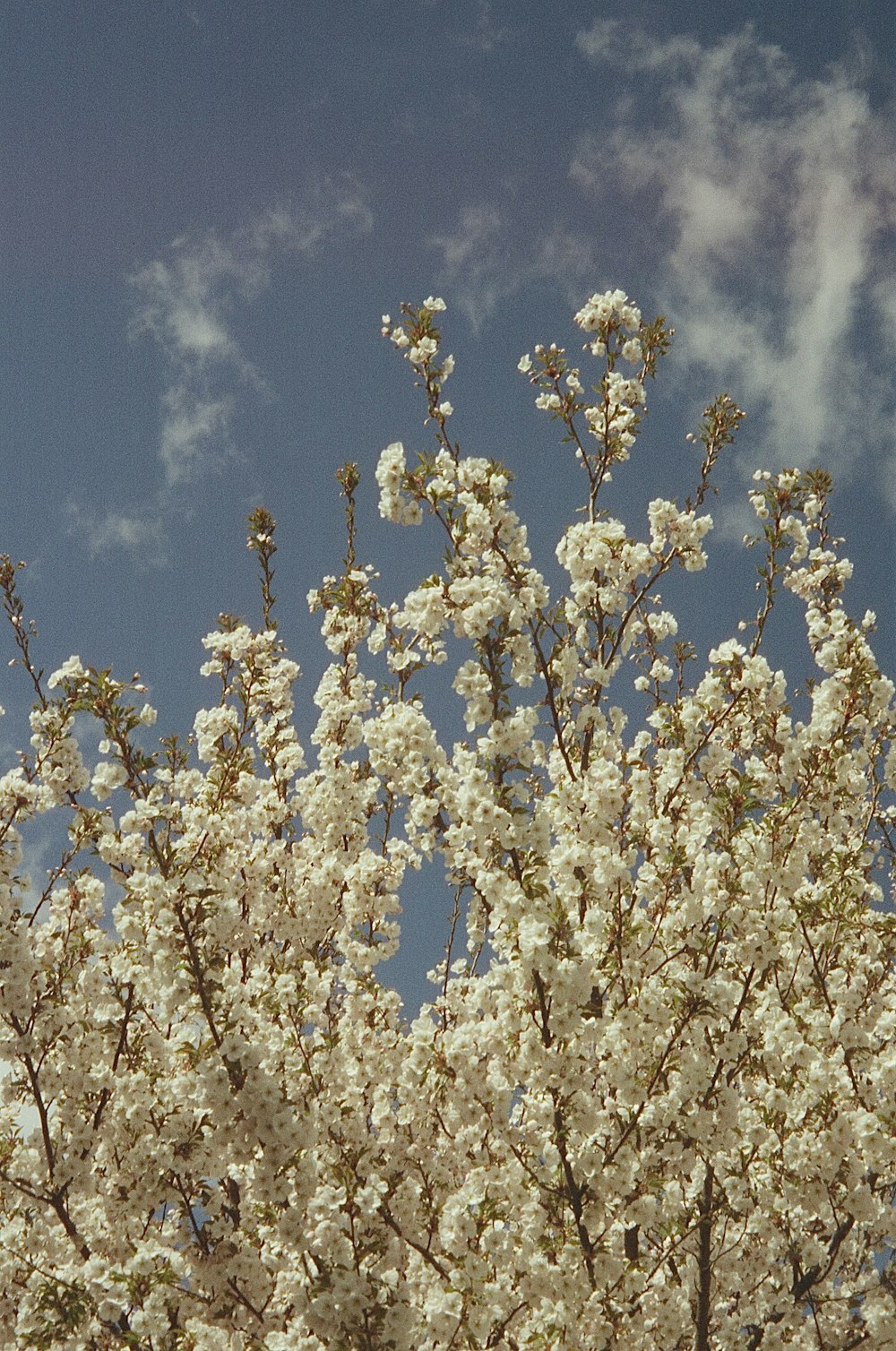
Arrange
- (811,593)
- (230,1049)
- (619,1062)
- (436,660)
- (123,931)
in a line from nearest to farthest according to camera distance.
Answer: (230,1049), (123,931), (619,1062), (436,660), (811,593)

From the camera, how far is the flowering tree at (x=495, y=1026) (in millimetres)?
5266

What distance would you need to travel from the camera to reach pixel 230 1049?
4883 mm

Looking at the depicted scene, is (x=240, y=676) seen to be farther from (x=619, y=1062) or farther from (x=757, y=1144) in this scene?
(x=757, y=1144)

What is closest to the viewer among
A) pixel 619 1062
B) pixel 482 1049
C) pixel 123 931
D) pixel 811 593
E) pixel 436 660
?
pixel 123 931

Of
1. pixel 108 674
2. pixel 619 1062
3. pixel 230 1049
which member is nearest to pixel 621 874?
pixel 619 1062

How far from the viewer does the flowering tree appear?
5266 mm

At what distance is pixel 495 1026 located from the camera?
231 inches

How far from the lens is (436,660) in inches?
279

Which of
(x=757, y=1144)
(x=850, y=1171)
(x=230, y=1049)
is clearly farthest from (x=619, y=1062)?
(x=230, y=1049)

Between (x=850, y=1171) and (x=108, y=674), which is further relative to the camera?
(x=850, y=1171)

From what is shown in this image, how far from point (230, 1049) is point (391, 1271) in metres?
1.90

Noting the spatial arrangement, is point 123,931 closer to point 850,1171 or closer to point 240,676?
point 240,676

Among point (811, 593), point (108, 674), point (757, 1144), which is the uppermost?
point (811, 593)

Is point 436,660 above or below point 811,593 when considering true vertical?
below
